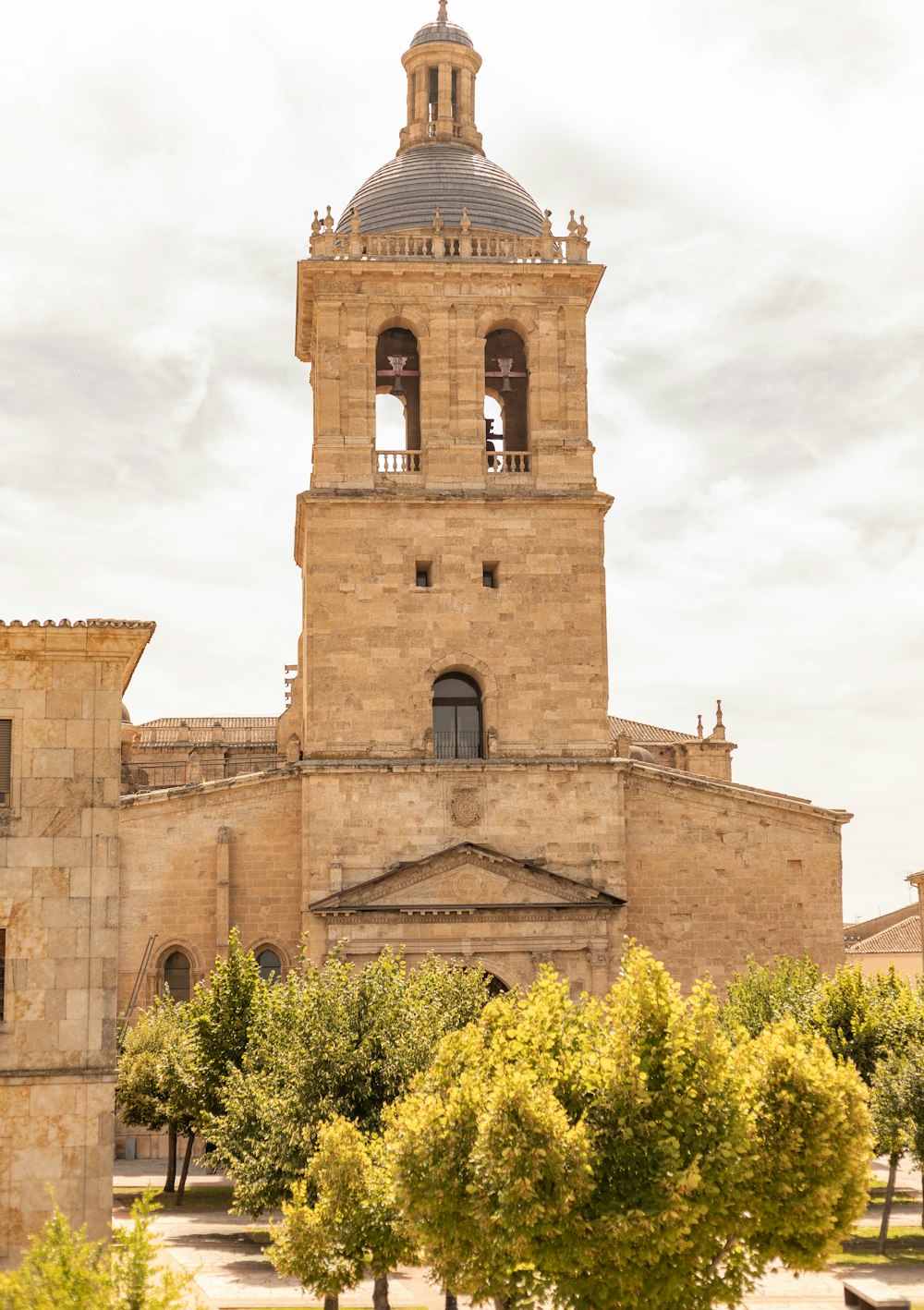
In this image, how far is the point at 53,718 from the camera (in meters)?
22.0

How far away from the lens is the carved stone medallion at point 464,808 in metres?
38.0

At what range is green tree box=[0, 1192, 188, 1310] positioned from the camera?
478 inches

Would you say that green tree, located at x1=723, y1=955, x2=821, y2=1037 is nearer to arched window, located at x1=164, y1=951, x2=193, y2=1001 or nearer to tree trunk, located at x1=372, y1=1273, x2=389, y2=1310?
tree trunk, located at x1=372, y1=1273, x2=389, y2=1310

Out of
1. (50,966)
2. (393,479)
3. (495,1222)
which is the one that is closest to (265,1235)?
(50,966)

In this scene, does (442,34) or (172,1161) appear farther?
(442,34)

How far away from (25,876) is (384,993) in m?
5.19

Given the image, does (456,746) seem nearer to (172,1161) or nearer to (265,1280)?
(172,1161)

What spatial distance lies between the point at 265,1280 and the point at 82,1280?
13.6 metres

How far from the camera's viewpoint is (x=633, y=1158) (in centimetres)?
1571

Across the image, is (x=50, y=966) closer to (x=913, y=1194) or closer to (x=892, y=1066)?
(x=892, y=1066)

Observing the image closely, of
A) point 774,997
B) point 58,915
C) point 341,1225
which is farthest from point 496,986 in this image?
point 341,1225

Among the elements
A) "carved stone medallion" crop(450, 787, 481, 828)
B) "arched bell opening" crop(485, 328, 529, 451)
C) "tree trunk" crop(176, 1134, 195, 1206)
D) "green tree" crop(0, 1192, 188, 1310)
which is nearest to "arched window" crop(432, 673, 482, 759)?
"carved stone medallion" crop(450, 787, 481, 828)

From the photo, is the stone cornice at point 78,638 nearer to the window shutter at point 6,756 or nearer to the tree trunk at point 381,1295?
the window shutter at point 6,756

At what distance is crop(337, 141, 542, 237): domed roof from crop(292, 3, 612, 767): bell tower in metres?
0.21
